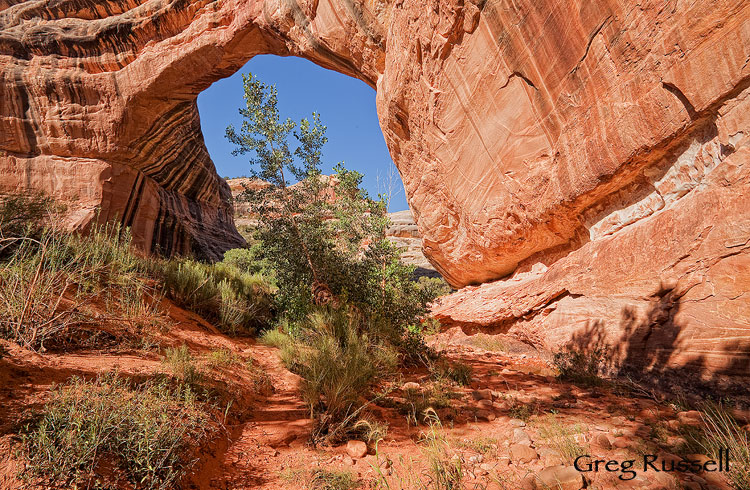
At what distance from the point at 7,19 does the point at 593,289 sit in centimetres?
1956

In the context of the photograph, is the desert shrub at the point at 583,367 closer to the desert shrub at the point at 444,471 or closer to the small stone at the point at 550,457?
the small stone at the point at 550,457

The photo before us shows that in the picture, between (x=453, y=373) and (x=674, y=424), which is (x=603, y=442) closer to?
(x=674, y=424)

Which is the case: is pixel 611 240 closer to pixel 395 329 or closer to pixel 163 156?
pixel 395 329

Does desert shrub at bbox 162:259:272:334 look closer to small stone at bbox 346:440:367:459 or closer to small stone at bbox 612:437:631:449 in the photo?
small stone at bbox 346:440:367:459

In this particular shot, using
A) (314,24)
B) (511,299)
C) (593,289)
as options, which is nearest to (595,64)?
(593,289)

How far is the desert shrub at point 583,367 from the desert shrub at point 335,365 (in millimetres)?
2428

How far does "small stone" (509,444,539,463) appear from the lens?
2.18 meters

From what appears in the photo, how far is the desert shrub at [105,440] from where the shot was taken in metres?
1.56

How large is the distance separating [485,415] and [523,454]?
0.83 meters

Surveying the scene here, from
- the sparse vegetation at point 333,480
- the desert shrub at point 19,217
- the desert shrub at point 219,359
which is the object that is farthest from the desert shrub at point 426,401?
the desert shrub at point 19,217

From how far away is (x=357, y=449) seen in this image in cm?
242

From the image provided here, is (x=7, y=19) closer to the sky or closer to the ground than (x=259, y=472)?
closer to the sky

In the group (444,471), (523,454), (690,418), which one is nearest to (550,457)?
(523,454)

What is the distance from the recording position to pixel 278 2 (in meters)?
8.57
